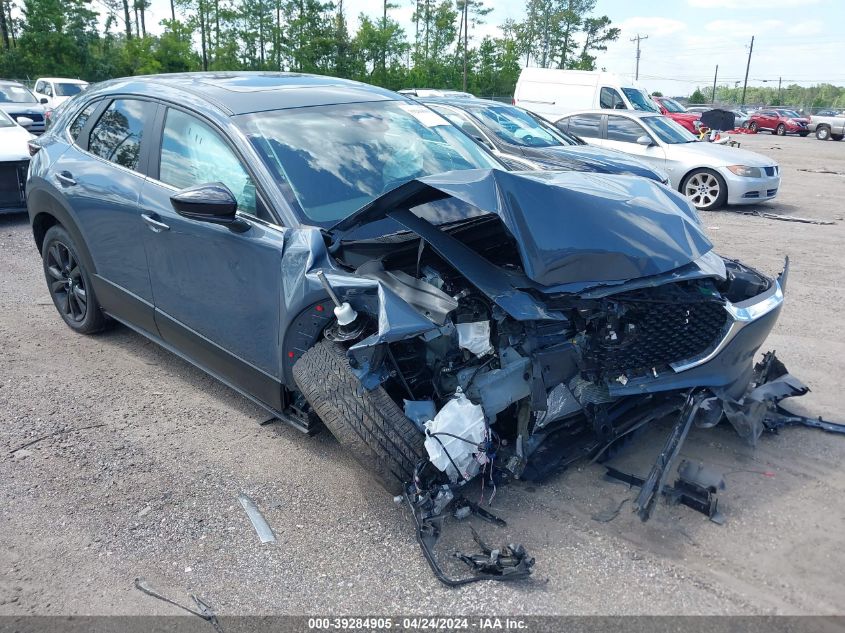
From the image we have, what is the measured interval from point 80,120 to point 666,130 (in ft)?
32.7

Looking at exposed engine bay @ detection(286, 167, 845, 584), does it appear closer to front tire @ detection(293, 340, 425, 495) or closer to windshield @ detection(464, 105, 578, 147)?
front tire @ detection(293, 340, 425, 495)

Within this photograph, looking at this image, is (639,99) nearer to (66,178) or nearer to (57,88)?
(66,178)

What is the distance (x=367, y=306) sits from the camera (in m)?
2.88

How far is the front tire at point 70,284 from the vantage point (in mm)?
4766

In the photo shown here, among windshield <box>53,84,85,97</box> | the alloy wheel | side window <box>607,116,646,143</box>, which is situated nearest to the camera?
the alloy wheel

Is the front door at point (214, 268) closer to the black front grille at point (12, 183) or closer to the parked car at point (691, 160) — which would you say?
the black front grille at point (12, 183)

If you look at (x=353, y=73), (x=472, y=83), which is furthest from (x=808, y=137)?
(x=353, y=73)

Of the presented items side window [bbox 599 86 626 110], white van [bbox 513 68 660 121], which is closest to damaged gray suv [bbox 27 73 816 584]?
white van [bbox 513 68 660 121]

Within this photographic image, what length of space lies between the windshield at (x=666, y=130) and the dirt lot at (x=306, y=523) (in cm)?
800

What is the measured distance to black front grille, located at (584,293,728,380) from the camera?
3.07 m

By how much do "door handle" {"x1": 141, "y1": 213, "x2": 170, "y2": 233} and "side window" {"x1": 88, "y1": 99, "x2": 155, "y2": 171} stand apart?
0.41 metres

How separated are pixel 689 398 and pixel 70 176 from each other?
410 cm

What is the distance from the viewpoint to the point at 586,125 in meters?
12.2

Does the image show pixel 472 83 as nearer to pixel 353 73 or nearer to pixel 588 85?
pixel 353 73
